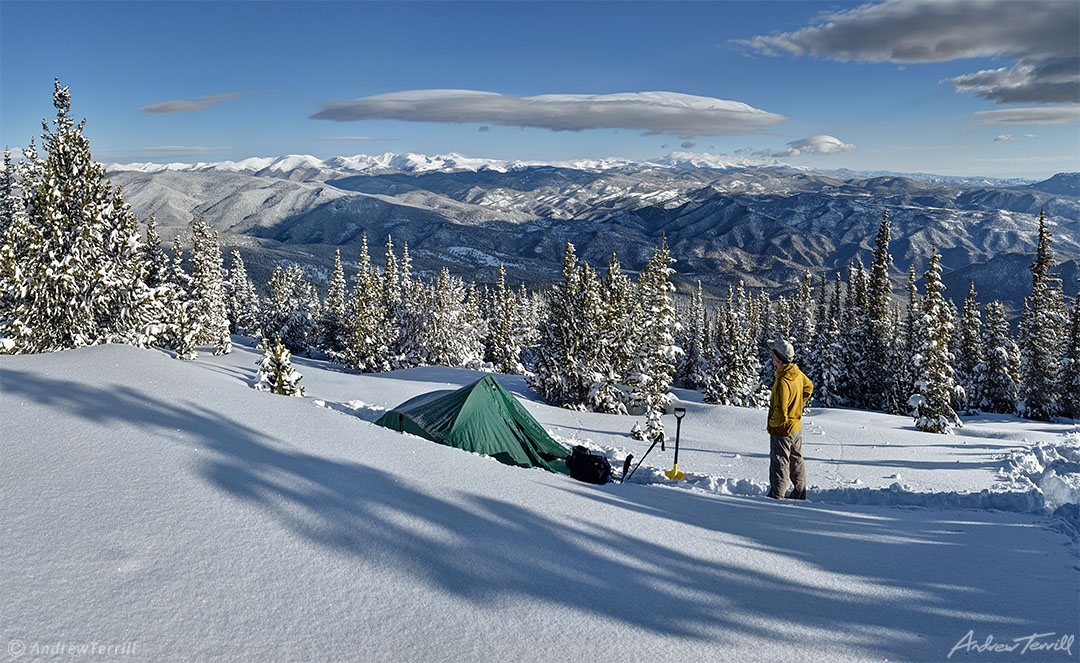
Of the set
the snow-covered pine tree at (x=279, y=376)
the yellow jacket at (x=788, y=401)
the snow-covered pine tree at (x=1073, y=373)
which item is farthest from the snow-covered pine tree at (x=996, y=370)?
the snow-covered pine tree at (x=279, y=376)

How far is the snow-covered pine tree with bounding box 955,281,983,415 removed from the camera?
1852 inches

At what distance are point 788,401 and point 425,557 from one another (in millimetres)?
5720

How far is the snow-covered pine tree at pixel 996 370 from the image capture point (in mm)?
45347

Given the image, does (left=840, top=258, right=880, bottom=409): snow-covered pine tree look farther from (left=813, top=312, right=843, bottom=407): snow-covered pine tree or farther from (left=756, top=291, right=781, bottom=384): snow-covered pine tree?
(left=756, top=291, right=781, bottom=384): snow-covered pine tree

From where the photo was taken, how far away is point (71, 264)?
1334cm

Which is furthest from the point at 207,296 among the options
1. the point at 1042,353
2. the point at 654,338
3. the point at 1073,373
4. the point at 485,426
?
the point at 1073,373

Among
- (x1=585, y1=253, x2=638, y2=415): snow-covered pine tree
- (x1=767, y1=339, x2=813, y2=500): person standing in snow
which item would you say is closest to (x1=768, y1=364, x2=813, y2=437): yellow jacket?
(x1=767, y1=339, x2=813, y2=500): person standing in snow

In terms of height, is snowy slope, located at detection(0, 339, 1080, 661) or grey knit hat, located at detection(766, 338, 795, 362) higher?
grey knit hat, located at detection(766, 338, 795, 362)

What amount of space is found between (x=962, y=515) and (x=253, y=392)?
10.5m

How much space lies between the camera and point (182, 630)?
3465mm

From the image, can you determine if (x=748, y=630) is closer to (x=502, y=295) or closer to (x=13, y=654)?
(x=13, y=654)

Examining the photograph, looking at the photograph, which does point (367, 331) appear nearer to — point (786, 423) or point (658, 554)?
point (786, 423)

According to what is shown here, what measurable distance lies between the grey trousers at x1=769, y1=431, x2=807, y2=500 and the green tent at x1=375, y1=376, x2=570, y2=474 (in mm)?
4215

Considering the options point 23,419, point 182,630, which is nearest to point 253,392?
point 23,419
